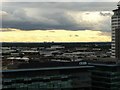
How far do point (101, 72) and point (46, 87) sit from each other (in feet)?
97.0

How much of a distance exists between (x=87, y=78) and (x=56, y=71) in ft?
54.9

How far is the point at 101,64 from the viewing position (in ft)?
412

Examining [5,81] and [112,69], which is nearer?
[5,81]

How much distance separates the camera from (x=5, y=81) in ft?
314

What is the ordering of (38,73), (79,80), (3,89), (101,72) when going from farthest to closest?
1. (101,72)
2. (79,80)
3. (38,73)
4. (3,89)

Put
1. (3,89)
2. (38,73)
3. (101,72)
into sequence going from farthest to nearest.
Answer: (101,72), (38,73), (3,89)

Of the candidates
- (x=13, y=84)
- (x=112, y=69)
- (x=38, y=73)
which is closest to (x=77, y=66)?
(x=112, y=69)

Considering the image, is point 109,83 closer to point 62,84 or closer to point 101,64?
point 101,64

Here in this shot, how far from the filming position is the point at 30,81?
98.8 metres

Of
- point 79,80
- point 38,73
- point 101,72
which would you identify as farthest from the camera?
point 101,72

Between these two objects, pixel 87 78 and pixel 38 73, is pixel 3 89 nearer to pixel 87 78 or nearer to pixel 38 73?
pixel 38 73

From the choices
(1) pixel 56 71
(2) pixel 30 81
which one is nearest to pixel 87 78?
(1) pixel 56 71

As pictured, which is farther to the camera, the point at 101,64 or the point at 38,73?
the point at 101,64

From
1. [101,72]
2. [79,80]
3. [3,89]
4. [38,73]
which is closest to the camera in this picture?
[3,89]
